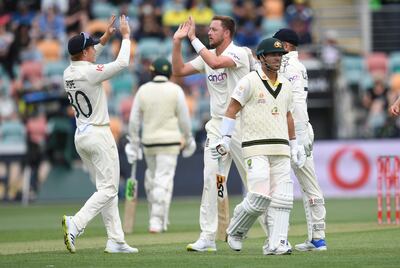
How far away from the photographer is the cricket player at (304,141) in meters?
12.3

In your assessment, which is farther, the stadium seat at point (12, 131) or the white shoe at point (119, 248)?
the stadium seat at point (12, 131)

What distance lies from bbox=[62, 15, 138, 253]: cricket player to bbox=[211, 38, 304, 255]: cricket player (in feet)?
4.98

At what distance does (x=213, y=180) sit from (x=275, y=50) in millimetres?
1919

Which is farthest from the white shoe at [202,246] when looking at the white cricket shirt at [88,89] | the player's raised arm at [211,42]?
the player's raised arm at [211,42]

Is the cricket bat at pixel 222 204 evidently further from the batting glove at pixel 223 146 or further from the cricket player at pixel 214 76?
the batting glove at pixel 223 146

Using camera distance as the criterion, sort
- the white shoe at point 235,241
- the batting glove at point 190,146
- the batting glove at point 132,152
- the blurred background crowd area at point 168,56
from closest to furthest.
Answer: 1. the white shoe at point 235,241
2. the batting glove at point 132,152
3. the batting glove at point 190,146
4. the blurred background crowd area at point 168,56

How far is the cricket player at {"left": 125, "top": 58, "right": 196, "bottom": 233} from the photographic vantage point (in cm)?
1675

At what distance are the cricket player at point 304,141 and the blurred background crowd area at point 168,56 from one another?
12.1 meters

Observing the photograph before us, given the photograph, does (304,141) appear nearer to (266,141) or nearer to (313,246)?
(266,141)

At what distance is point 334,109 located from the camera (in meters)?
26.8

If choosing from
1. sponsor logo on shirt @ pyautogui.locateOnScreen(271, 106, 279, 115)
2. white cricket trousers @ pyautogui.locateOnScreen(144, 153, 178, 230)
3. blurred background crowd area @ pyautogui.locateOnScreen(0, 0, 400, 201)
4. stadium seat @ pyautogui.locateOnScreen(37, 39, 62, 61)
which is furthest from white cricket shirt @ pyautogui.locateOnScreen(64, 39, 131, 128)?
stadium seat @ pyautogui.locateOnScreen(37, 39, 62, 61)

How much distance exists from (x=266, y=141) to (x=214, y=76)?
5.66 ft

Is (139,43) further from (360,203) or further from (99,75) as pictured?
(99,75)

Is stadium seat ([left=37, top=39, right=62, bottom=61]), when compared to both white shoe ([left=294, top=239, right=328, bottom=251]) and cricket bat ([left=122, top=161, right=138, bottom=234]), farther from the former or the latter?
white shoe ([left=294, top=239, right=328, bottom=251])
